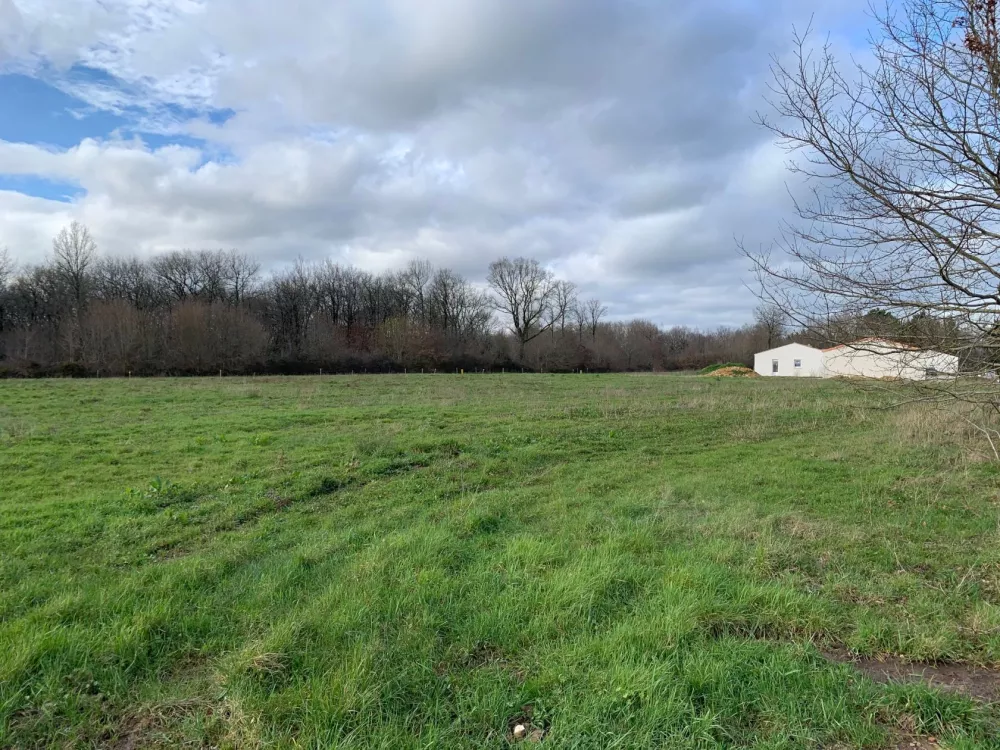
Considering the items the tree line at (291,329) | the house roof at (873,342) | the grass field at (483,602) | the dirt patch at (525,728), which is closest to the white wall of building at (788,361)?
the tree line at (291,329)

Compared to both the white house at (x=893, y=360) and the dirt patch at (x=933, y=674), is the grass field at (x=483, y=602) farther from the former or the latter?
the white house at (x=893, y=360)

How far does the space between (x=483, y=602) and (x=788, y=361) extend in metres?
68.6

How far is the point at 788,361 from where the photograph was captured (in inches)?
2489

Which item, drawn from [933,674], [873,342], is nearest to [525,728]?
[933,674]

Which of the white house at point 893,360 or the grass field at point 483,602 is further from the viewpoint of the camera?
the white house at point 893,360

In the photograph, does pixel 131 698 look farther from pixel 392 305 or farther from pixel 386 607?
pixel 392 305

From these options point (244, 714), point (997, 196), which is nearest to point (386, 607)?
point (244, 714)

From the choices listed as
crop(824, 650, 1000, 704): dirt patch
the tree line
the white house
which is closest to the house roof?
the white house

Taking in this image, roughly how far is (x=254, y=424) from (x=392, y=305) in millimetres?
64683

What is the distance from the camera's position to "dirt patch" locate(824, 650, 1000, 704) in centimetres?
303

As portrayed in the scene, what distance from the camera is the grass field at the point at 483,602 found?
2805 mm

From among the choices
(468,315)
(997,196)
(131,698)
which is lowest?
(131,698)

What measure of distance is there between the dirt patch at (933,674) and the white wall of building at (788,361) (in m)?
61.5

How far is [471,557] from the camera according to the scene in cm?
508
